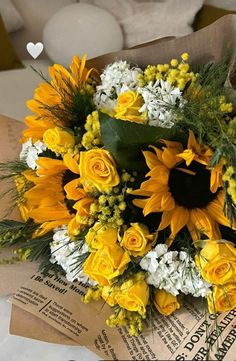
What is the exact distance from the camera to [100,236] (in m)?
0.75

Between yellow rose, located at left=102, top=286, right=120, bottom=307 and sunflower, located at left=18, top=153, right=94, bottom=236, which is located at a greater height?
Answer: sunflower, located at left=18, top=153, right=94, bottom=236

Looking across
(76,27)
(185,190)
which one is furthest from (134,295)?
(76,27)

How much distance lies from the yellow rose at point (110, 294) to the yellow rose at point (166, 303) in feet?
0.20

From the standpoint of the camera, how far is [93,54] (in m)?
1.79

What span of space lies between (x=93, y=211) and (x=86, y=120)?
0.15 m

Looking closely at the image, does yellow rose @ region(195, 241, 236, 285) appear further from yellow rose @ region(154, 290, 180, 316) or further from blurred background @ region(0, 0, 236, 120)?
blurred background @ region(0, 0, 236, 120)

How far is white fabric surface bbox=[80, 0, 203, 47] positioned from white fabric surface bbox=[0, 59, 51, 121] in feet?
1.01

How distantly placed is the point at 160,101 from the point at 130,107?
41 mm

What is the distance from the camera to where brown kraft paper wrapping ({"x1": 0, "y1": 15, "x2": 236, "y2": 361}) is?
733 millimetres

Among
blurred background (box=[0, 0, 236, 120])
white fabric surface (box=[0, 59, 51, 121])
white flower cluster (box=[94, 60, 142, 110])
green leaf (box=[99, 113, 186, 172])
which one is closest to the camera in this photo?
green leaf (box=[99, 113, 186, 172])

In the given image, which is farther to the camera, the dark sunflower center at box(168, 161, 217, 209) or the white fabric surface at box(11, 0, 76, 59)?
the white fabric surface at box(11, 0, 76, 59)

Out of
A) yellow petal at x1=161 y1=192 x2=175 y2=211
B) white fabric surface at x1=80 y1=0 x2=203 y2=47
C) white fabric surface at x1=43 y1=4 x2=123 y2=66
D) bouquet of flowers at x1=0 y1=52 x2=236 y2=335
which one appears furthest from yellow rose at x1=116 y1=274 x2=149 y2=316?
white fabric surface at x1=80 y1=0 x2=203 y2=47

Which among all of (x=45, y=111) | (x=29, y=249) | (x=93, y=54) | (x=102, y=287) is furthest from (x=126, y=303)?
(x=93, y=54)

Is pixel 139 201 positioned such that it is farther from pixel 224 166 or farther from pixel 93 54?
pixel 93 54
